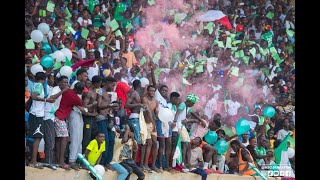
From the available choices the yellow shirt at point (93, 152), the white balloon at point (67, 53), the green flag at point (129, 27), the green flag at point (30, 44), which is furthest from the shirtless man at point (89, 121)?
the green flag at point (129, 27)

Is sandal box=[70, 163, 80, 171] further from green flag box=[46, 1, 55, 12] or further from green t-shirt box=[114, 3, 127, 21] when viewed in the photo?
green t-shirt box=[114, 3, 127, 21]

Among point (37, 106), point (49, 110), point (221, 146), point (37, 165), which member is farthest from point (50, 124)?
point (221, 146)

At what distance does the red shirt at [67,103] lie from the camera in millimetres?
12852

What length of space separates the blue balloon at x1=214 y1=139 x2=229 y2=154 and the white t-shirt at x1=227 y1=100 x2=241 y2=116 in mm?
858

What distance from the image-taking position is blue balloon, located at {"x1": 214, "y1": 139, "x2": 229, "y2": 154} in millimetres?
14734

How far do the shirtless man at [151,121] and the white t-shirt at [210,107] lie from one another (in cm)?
141

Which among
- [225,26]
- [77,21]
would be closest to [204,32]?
[225,26]

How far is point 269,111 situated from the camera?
51.8ft

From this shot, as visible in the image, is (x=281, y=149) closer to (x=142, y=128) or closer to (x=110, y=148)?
(x=142, y=128)

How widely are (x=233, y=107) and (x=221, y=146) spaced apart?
42.7 inches

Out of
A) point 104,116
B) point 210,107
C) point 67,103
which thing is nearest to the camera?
point 67,103

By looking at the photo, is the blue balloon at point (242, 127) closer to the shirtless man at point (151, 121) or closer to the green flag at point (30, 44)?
the shirtless man at point (151, 121)

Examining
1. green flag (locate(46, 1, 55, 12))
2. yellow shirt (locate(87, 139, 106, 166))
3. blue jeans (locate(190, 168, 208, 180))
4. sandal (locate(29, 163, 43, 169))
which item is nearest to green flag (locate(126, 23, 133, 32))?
green flag (locate(46, 1, 55, 12))
